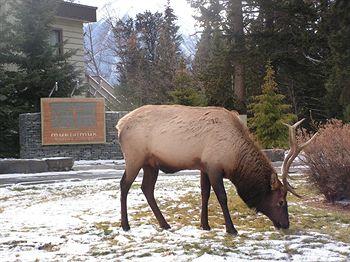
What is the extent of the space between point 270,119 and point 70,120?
25.4 ft

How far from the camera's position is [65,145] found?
1980 cm

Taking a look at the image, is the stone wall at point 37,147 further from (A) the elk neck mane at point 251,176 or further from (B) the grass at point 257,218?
(A) the elk neck mane at point 251,176

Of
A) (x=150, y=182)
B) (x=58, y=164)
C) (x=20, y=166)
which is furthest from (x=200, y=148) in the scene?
(x=58, y=164)

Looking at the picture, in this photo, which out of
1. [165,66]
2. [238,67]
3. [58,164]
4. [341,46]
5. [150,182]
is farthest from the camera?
[165,66]

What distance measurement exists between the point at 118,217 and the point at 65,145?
1191 cm

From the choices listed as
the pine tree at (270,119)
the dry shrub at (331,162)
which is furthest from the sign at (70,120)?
the dry shrub at (331,162)

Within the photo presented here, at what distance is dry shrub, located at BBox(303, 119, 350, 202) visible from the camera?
934cm

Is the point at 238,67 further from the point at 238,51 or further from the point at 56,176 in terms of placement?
the point at 56,176

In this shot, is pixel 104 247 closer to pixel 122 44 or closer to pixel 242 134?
pixel 242 134

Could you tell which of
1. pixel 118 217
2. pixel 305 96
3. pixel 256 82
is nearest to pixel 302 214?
pixel 118 217

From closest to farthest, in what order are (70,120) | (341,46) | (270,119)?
(341,46) < (70,120) < (270,119)

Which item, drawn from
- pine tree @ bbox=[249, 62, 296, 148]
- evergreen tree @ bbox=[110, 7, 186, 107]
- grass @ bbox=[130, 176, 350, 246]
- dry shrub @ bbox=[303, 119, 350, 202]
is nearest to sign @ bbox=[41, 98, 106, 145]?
pine tree @ bbox=[249, 62, 296, 148]

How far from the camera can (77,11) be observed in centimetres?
2589

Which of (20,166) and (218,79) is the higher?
(218,79)
